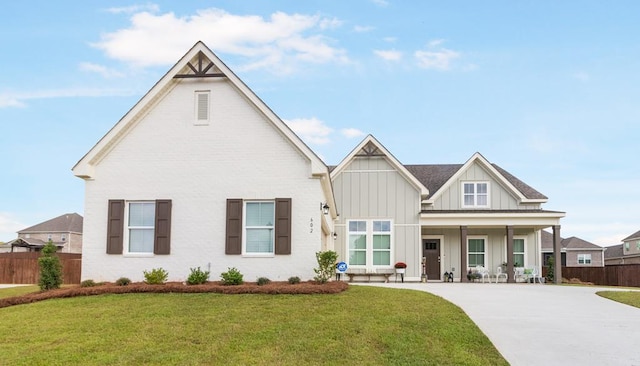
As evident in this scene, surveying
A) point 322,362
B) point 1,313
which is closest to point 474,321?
point 322,362

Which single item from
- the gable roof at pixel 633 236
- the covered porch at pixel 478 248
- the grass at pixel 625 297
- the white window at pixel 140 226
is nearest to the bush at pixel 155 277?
the white window at pixel 140 226

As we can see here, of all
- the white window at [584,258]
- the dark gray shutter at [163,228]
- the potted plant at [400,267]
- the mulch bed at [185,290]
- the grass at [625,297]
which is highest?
the dark gray shutter at [163,228]

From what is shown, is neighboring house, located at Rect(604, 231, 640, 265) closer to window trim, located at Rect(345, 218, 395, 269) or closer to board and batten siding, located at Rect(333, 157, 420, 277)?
board and batten siding, located at Rect(333, 157, 420, 277)

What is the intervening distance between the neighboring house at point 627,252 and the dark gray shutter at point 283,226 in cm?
5033

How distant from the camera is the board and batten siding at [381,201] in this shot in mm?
28141

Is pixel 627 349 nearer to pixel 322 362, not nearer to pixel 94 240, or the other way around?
pixel 322 362

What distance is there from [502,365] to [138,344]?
239 inches

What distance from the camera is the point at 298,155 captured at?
1841cm

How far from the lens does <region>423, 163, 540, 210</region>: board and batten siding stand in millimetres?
29984

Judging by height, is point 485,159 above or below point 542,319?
above

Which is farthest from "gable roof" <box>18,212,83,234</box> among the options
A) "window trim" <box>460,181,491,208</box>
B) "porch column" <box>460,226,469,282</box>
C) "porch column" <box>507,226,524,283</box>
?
"porch column" <box>507,226,524,283</box>

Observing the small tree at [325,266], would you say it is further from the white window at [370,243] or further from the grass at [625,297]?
the white window at [370,243]

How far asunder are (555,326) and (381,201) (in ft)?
51.2

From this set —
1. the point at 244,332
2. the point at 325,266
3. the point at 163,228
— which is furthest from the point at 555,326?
the point at 163,228
